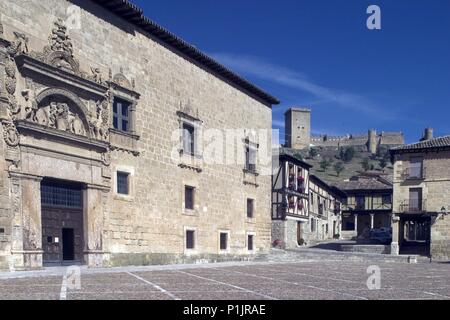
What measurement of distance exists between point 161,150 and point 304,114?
9419 cm

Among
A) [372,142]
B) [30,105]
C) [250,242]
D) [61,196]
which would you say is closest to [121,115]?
[61,196]

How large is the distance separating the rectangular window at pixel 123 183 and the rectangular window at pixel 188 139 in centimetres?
407

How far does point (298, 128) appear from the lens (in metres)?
109

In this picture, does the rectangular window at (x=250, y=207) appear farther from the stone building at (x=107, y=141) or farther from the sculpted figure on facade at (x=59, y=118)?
the sculpted figure on facade at (x=59, y=118)

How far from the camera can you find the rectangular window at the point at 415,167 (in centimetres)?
3203

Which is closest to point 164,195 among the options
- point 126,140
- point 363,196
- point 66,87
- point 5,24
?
point 126,140

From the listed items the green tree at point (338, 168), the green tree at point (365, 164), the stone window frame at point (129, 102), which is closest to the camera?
the stone window frame at point (129, 102)

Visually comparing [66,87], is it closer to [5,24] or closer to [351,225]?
[5,24]

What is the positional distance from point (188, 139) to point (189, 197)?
8.59ft

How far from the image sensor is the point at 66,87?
48.7 feet

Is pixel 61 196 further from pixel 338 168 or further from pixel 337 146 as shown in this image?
pixel 337 146

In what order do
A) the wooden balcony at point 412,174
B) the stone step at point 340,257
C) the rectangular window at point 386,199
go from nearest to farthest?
the stone step at point 340,257, the wooden balcony at point 412,174, the rectangular window at point 386,199

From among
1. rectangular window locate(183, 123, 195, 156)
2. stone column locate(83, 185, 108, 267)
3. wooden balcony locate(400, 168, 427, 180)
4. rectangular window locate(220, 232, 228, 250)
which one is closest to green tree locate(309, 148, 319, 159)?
wooden balcony locate(400, 168, 427, 180)

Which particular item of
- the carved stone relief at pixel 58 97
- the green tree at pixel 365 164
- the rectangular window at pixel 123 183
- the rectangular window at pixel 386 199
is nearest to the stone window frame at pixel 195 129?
the carved stone relief at pixel 58 97
